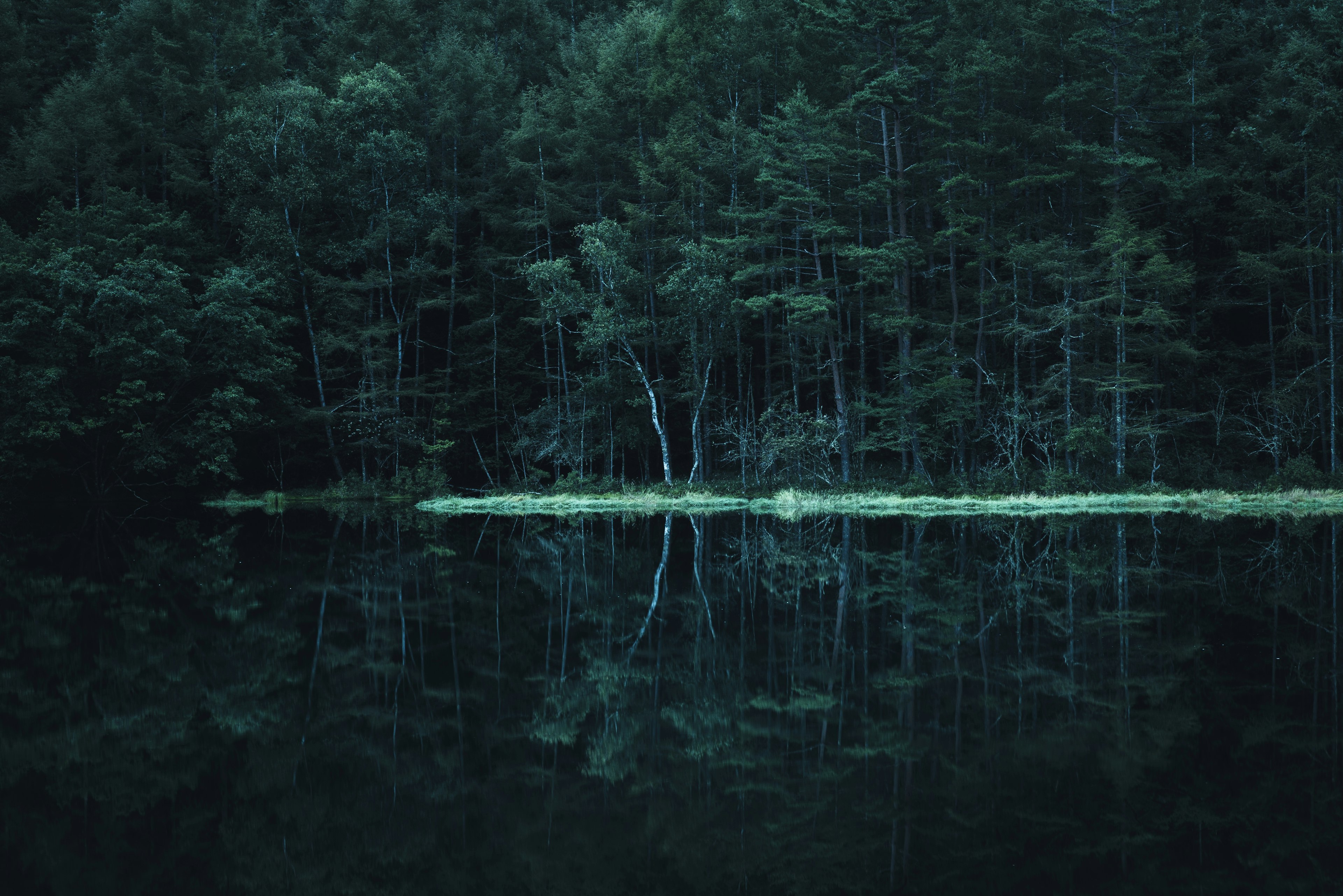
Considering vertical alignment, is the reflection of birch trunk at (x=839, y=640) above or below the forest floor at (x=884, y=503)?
above

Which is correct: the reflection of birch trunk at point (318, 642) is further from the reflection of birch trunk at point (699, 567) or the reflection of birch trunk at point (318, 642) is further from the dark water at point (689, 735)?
the reflection of birch trunk at point (699, 567)

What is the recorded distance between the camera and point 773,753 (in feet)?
21.0

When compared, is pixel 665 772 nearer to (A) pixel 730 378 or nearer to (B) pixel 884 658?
(B) pixel 884 658

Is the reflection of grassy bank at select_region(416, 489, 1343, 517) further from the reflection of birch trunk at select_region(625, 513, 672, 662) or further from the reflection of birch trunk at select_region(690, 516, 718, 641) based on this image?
the reflection of birch trunk at select_region(625, 513, 672, 662)

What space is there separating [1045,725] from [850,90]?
28.9 m

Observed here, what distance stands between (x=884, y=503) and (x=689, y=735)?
1968 centimetres

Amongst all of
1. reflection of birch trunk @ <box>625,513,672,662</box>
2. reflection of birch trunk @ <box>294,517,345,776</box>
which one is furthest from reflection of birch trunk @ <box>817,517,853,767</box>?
reflection of birch trunk @ <box>294,517,345,776</box>

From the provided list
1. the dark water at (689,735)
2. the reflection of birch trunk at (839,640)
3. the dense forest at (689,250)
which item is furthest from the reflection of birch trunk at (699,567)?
the dense forest at (689,250)

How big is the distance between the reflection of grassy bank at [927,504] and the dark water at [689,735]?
404 inches

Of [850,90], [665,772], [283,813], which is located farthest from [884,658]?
[850,90]

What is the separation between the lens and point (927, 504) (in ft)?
83.0

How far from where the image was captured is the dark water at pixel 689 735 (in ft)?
16.3

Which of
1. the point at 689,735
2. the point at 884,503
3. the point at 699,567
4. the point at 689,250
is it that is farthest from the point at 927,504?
the point at 689,735

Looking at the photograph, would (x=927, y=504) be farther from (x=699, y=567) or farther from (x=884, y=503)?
(x=699, y=567)
